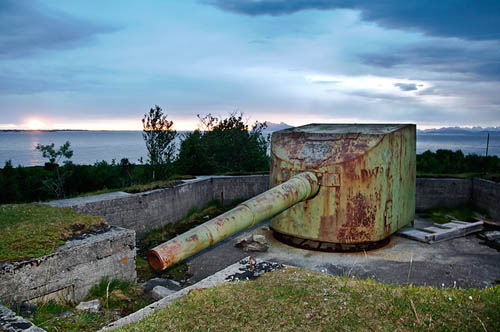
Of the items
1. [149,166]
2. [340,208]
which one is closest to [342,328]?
[340,208]

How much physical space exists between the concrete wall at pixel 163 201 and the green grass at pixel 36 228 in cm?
83

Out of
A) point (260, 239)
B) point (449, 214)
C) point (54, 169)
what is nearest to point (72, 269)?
point (260, 239)

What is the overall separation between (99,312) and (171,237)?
4.47 m

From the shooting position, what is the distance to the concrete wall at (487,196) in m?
10.5

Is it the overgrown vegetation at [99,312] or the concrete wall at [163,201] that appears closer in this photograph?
the overgrown vegetation at [99,312]

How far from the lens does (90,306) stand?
15.9ft

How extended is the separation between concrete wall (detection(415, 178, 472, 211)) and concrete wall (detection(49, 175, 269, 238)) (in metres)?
4.78

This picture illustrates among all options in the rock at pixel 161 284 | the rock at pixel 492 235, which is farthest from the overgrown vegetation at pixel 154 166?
the rock at pixel 492 235

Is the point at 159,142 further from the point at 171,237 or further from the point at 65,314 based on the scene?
the point at 65,314

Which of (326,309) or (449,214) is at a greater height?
(326,309)

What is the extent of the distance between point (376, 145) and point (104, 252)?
5.13 meters

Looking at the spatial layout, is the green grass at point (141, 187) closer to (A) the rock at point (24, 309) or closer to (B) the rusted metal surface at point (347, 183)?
(B) the rusted metal surface at point (347, 183)

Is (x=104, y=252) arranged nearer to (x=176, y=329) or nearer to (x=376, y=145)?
(x=176, y=329)

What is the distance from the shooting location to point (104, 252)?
5.67 metres
